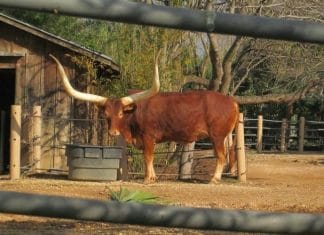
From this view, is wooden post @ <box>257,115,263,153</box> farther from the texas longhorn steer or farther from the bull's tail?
the texas longhorn steer

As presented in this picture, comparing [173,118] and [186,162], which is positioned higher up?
[173,118]

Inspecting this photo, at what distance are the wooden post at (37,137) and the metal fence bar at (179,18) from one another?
13.2 metres

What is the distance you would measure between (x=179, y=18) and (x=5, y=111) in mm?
17331

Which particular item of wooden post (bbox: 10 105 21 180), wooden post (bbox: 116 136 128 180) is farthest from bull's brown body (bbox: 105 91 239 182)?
wooden post (bbox: 10 105 21 180)

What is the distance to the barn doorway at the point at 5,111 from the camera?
55.8 ft

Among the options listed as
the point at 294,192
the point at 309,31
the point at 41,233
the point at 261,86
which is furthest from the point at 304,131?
the point at 309,31

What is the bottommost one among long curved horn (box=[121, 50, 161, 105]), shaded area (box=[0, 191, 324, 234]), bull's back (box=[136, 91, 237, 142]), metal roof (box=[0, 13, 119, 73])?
shaded area (box=[0, 191, 324, 234])

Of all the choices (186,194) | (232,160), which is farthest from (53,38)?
A: (186,194)

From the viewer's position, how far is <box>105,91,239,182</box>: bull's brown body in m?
14.0

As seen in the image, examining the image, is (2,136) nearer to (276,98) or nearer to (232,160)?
(232,160)

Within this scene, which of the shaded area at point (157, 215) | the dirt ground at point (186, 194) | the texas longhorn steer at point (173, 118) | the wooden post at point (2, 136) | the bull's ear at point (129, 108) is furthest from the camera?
the wooden post at point (2, 136)

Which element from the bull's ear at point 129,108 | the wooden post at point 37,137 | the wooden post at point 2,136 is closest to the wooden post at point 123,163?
the bull's ear at point 129,108

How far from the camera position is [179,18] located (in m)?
1.69

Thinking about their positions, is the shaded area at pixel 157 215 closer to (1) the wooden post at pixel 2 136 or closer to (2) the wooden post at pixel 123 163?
(2) the wooden post at pixel 123 163
